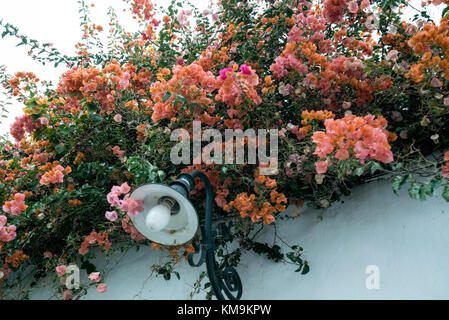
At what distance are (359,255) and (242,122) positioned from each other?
0.81m

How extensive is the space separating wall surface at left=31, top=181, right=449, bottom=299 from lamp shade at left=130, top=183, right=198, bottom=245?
72 centimetres

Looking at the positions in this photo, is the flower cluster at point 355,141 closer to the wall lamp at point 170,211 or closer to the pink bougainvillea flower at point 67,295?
the wall lamp at point 170,211

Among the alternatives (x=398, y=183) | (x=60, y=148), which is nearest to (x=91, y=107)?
(x=60, y=148)

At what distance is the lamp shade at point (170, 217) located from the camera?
1.05m

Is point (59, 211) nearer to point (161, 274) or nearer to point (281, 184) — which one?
point (161, 274)

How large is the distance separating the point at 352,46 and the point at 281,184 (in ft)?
3.00

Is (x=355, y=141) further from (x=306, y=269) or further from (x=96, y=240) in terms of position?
(x=96, y=240)

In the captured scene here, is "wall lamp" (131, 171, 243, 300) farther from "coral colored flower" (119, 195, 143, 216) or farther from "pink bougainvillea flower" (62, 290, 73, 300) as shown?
"pink bougainvillea flower" (62, 290, 73, 300)

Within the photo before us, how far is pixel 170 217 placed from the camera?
1.08 metres
